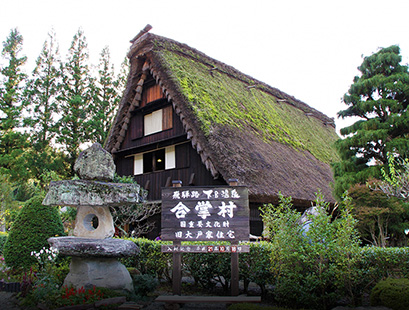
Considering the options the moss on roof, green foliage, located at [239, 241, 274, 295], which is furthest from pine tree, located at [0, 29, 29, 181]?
green foliage, located at [239, 241, 274, 295]

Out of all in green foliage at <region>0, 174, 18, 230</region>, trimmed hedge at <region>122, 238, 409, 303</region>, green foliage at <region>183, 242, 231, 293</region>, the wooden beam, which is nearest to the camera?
trimmed hedge at <region>122, 238, 409, 303</region>

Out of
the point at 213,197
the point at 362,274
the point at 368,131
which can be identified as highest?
the point at 368,131

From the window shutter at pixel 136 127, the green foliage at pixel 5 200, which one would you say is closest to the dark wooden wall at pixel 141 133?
the window shutter at pixel 136 127

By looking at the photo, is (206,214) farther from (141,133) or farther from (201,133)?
(141,133)

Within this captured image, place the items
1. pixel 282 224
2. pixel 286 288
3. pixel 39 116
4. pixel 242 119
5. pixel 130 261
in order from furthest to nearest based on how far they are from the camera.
Result: pixel 39 116 < pixel 242 119 < pixel 130 261 < pixel 282 224 < pixel 286 288

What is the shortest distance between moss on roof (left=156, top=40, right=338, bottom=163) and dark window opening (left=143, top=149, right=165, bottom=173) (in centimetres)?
330

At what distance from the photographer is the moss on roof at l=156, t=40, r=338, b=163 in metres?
13.2

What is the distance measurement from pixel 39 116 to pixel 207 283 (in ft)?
68.9

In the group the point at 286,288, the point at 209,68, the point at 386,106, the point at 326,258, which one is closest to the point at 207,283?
the point at 286,288

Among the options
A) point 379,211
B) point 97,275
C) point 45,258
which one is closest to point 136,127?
point 45,258

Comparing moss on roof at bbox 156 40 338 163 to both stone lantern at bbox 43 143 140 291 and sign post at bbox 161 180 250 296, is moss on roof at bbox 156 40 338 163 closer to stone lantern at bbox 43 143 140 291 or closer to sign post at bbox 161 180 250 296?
sign post at bbox 161 180 250 296

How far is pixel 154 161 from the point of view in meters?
15.1

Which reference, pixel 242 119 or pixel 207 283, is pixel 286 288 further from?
pixel 242 119

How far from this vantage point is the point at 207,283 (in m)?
7.36
